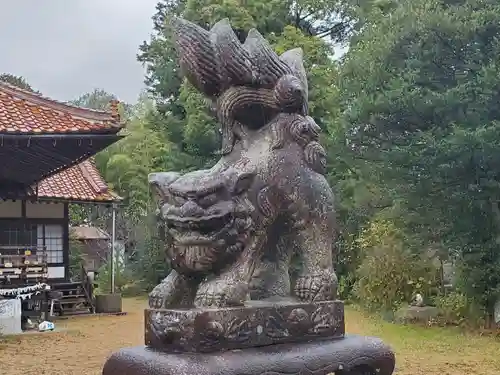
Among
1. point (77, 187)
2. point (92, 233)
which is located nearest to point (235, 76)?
point (77, 187)

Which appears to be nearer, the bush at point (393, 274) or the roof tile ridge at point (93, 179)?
the bush at point (393, 274)

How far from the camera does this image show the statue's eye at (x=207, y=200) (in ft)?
9.87

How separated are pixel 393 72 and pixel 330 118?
494 centimetres

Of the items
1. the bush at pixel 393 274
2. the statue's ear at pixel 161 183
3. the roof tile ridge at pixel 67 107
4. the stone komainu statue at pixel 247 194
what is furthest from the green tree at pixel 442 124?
the statue's ear at pixel 161 183

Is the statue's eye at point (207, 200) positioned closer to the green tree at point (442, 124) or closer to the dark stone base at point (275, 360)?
the dark stone base at point (275, 360)

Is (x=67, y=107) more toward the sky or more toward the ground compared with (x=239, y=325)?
more toward the sky

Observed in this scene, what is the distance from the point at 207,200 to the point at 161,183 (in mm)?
287

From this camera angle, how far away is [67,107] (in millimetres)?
11953

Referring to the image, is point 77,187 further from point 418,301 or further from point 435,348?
point 435,348

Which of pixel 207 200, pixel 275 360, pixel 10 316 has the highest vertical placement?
pixel 207 200

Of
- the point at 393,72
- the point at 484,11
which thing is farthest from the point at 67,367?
the point at 484,11

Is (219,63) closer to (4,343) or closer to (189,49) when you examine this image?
(189,49)

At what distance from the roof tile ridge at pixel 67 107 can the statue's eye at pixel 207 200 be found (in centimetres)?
899

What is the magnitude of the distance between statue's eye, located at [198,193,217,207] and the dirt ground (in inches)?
222
